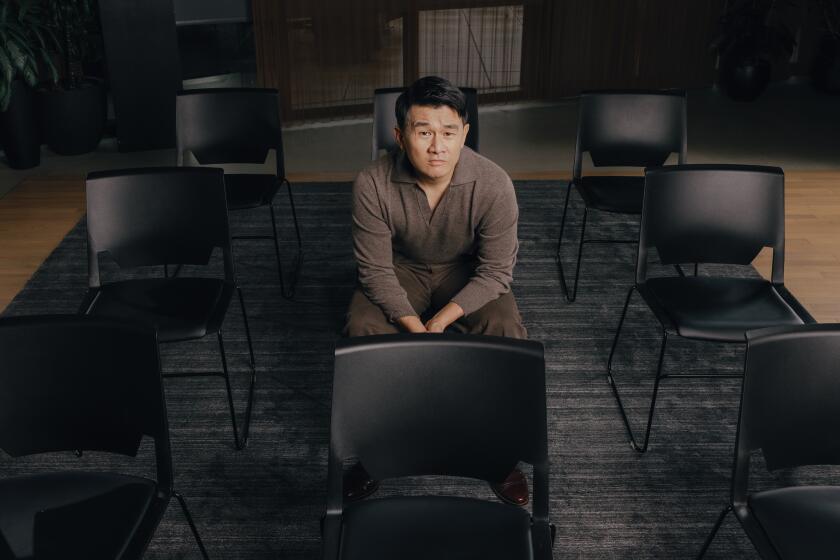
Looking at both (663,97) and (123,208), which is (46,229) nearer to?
(123,208)

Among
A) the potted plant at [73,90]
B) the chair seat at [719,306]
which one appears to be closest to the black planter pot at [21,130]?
the potted plant at [73,90]

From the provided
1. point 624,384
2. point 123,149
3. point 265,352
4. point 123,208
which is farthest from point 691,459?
point 123,149

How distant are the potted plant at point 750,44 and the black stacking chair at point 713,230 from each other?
15.4 ft

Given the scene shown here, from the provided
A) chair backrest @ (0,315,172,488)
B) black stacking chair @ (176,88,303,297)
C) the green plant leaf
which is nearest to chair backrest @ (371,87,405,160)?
black stacking chair @ (176,88,303,297)

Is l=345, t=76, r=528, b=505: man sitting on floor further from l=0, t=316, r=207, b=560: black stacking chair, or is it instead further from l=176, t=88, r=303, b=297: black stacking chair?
l=176, t=88, r=303, b=297: black stacking chair

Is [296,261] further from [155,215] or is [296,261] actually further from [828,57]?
[828,57]

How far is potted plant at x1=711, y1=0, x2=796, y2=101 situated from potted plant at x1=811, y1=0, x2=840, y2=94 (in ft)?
1.34

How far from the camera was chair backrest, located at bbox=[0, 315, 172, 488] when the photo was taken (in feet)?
6.07

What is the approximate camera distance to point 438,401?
1779 millimetres

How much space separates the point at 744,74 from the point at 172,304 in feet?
20.1

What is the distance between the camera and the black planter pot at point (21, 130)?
5.36m

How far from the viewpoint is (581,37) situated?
723 centimetres

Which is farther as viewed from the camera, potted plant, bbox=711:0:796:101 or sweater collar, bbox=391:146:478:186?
potted plant, bbox=711:0:796:101

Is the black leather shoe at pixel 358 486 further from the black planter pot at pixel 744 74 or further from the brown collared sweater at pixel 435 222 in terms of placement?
the black planter pot at pixel 744 74
